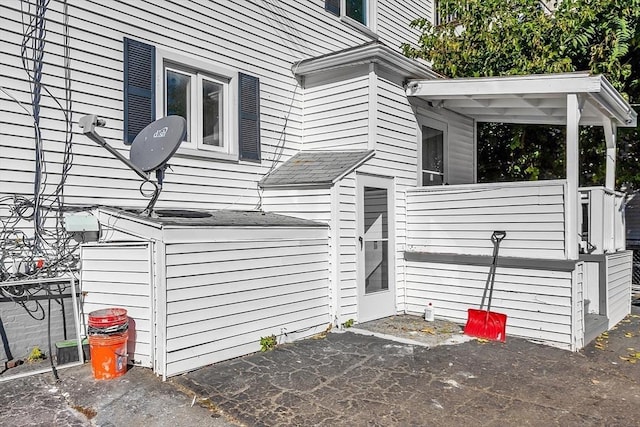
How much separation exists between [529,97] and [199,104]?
469cm

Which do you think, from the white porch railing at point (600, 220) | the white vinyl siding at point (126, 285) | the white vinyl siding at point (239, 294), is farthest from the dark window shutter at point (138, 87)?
the white porch railing at point (600, 220)

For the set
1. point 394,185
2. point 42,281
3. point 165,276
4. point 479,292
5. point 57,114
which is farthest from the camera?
point 394,185

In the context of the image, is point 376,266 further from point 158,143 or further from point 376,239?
point 158,143

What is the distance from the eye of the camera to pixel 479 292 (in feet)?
20.9

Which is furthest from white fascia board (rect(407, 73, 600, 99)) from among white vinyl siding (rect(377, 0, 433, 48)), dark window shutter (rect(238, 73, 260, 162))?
white vinyl siding (rect(377, 0, 433, 48))

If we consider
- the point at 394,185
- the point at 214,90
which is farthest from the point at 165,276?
the point at 394,185

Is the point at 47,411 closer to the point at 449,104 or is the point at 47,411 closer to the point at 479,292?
the point at 479,292

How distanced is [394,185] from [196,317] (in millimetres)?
3722

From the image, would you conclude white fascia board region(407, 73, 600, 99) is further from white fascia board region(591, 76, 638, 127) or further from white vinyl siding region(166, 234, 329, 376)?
white vinyl siding region(166, 234, 329, 376)

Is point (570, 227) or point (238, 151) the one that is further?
point (238, 151)

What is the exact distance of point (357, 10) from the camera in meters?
9.16

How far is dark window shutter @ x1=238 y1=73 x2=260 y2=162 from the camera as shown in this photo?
265 inches

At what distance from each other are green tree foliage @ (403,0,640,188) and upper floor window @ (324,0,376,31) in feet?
3.60

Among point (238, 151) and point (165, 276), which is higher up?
point (238, 151)
